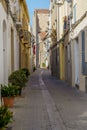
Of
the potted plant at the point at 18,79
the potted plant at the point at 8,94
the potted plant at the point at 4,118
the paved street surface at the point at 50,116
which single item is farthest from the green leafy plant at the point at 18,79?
the potted plant at the point at 4,118

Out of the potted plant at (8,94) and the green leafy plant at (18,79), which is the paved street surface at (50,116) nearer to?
the potted plant at (8,94)

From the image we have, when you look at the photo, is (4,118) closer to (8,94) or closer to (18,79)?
(8,94)

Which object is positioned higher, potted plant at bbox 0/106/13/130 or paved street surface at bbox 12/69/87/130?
potted plant at bbox 0/106/13/130

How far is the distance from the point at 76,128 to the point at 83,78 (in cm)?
1125

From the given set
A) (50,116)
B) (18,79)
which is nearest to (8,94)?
(50,116)

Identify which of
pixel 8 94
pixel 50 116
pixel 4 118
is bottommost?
pixel 50 116

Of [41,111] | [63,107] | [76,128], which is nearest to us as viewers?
[76,128]

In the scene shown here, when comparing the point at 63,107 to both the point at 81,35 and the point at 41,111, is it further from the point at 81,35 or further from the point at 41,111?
the point at 81,35

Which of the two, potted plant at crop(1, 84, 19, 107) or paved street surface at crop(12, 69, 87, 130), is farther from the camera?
potted plant at crop(1, 84, 19, 107)

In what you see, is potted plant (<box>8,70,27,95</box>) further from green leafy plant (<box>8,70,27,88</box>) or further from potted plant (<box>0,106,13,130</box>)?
potted plant (<box>0,106,13,130</box>)

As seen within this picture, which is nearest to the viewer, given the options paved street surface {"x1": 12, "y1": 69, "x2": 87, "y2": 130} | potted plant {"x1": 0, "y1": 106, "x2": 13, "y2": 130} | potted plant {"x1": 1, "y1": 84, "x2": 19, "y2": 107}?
potted plant {"x1": 0, "y1": 106, "x2": 13, "y2": 130}

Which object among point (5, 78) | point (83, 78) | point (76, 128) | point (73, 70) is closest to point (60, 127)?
point (76, 128)

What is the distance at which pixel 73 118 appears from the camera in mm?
10836

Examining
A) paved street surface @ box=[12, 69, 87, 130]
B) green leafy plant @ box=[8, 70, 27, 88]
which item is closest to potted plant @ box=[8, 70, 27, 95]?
green leafy plant @ box=[8, 70, 27, 88]
